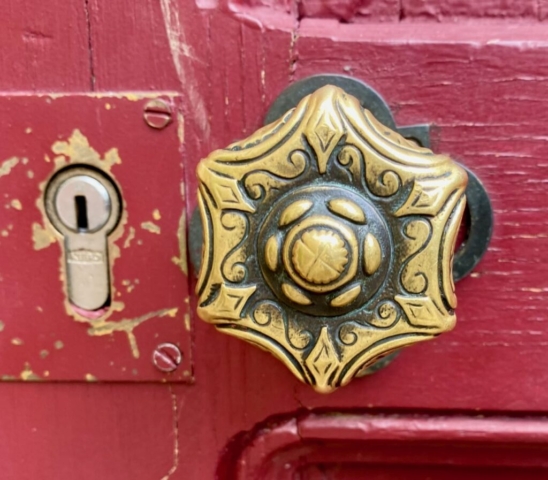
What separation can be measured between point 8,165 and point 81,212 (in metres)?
0.06

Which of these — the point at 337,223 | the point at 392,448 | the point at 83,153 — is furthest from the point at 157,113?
the point at 392,448

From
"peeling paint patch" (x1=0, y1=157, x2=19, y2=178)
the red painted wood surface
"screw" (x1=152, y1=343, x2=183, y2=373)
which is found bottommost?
the red painted wood surface

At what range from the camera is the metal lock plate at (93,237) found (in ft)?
1.24

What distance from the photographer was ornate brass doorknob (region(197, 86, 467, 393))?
0.30 m

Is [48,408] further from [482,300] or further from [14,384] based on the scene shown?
[482,300]

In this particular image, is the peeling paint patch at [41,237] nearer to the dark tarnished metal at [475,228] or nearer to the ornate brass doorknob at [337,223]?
the ornate brass doorknob at [337,223]

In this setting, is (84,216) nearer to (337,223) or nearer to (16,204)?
(16,204)

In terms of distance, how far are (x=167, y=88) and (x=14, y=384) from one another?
25cm

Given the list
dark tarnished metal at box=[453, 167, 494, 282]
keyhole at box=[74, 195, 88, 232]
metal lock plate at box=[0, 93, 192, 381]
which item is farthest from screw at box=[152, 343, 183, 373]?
dark tarnished metal at box=[453, 167, 494, 282]

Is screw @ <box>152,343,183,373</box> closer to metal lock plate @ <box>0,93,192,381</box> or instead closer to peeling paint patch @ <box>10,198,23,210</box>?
metal lock plate @ <box>0,93,192,381</box>

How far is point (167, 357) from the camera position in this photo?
0.40 metres

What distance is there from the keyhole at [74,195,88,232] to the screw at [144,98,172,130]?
0.07m

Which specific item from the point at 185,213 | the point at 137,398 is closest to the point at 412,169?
the point at 185,213

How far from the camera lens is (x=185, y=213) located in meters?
0.38
